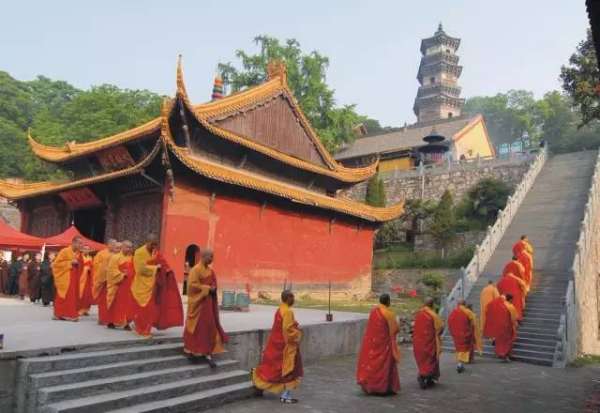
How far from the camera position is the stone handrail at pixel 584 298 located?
11570 mm

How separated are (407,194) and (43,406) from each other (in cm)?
2878

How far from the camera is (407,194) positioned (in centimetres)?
3177

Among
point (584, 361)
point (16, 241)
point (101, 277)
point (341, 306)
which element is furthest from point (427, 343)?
point (16, 241)

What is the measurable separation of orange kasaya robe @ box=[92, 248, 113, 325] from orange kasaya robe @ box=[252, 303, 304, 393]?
304 cm

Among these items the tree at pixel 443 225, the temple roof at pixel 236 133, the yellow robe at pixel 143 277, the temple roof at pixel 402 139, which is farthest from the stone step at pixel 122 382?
the temple roof at pixel 402 139

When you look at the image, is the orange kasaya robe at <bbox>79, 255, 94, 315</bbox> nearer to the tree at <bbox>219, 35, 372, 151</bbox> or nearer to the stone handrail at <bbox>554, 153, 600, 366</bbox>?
the stone handrail at <bbox>554, 153, 600, 366</bbox>

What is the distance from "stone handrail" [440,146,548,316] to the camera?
14312mm

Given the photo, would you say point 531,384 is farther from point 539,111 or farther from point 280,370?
point 539,111

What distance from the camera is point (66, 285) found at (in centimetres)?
848

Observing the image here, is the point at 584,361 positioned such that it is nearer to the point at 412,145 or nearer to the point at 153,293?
the point at 153,293

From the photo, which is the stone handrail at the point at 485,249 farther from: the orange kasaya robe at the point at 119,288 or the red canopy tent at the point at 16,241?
the red canopy tent at the point at 16,241

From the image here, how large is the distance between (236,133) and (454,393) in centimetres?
1274

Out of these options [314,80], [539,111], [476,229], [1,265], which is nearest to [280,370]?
[1,265]

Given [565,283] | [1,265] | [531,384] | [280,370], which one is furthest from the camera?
[1,265]
